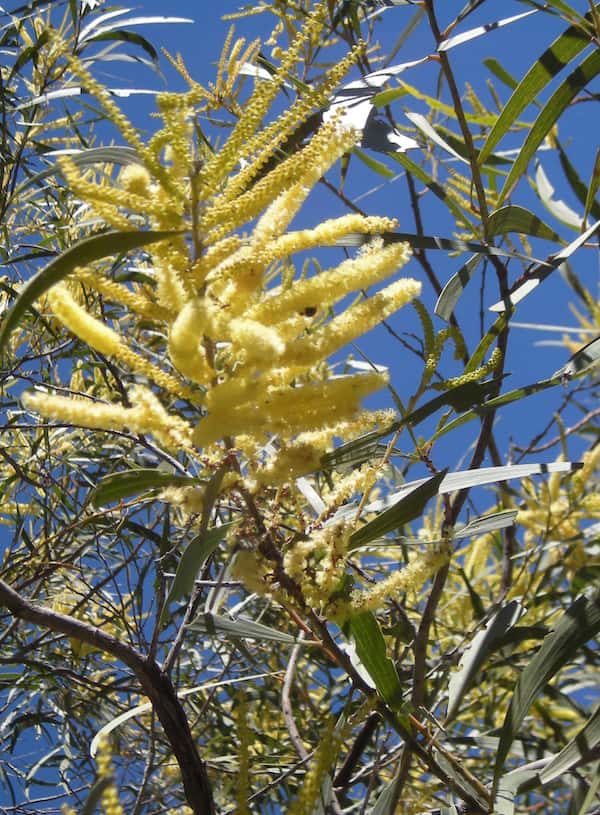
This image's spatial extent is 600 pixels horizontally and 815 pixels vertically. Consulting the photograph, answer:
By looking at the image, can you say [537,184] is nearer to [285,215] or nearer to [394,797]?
[285,215]

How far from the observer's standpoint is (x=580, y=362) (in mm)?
1003

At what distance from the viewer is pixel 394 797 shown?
943 millimetres

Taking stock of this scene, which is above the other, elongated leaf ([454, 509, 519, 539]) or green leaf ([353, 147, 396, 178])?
green leaf ([353, 147, 396, 178])

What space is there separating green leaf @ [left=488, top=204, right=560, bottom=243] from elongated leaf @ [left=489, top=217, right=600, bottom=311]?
1.9 inches

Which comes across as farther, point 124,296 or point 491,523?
point 491,523

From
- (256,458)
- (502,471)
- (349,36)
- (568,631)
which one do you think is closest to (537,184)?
(349,36)

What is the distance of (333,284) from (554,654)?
0.56 meters

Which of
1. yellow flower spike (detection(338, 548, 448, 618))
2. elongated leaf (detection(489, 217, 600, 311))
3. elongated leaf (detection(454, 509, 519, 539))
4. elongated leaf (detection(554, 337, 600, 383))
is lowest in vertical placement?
yellow flower spike (detection(338, 548, 448, 618))

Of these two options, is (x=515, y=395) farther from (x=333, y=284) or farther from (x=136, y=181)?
(x=136, y=181)

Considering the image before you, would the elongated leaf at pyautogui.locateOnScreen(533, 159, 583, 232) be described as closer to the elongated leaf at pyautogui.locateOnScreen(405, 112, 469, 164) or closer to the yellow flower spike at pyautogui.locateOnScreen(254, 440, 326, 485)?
the elongated leaf at pyautogui.locateOnScreen(405, 112, 469, 164)

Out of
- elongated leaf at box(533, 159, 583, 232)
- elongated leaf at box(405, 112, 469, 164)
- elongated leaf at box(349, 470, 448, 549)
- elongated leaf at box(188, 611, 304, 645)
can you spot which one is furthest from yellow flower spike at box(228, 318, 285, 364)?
elongated leaf at box(533, 159, 583, 232)

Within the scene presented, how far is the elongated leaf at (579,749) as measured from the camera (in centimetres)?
96

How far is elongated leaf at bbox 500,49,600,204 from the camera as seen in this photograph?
1.12 metres

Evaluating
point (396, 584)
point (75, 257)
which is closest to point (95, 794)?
point (396, 584)
